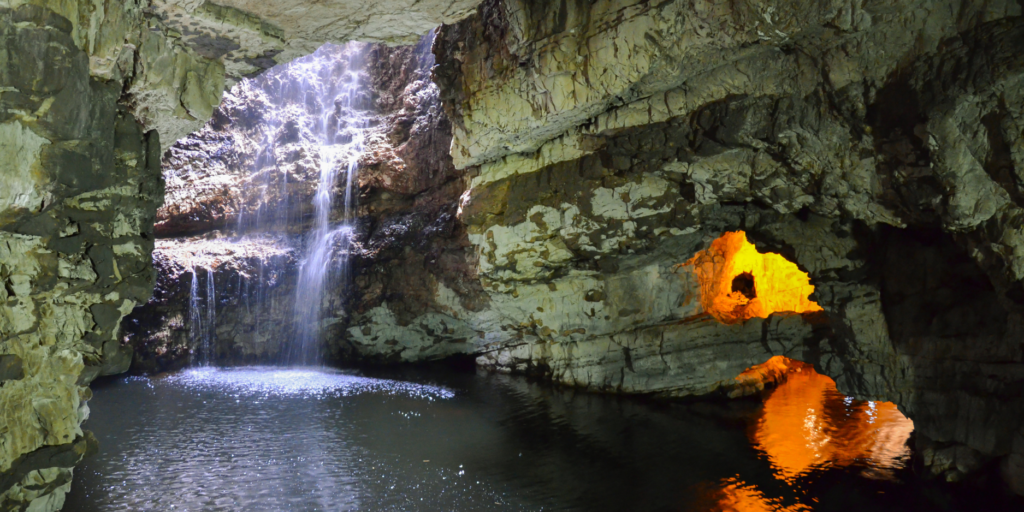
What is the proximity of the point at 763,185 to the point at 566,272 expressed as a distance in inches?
201

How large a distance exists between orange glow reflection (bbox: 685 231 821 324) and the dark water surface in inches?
88.3

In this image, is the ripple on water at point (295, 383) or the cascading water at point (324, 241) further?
the cascading water at point (324, 241)

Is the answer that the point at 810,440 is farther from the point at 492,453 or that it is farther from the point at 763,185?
the point at 492,453

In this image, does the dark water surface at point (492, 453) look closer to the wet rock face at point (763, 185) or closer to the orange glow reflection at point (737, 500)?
the orange glow reflection at point (737, 500)

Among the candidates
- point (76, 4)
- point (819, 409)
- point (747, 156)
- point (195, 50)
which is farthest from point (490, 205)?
point (76, 4)

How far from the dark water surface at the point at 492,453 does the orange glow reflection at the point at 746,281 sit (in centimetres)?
224

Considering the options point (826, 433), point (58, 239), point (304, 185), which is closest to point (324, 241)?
point (304, 185)

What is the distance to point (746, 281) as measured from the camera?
15984 mm

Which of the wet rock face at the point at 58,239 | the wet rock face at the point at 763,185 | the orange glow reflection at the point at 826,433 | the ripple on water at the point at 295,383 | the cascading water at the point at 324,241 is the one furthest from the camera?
the cascading water at the point at 324,241

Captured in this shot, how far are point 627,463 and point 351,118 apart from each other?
15987 mm

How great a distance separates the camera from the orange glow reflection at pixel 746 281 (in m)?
13.9

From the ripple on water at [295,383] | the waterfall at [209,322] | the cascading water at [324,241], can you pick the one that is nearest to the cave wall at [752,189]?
the ripple on water at [295,383]

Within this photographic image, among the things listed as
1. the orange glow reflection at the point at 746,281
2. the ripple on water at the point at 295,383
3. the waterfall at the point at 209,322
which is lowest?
the ripple on water at the point at 295,383

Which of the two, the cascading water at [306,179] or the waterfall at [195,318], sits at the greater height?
the cascading water at [306,179]
